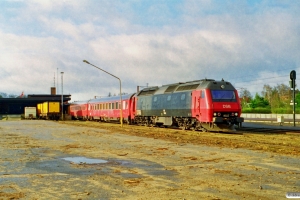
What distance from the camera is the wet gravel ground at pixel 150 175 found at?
754cm

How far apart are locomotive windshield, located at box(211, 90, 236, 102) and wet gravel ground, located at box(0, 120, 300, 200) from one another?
1178 cm

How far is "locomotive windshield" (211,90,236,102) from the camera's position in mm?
25688

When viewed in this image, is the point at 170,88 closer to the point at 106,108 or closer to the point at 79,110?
the point at 106,108

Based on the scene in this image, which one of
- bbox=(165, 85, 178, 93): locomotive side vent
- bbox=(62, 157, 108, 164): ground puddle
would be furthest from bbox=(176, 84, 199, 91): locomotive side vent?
bbox=(62, 157, 108, 164): ground puddle

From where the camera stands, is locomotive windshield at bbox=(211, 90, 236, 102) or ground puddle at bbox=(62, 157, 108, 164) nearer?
ground puddle at bbox=(62, 157, 108, 164)

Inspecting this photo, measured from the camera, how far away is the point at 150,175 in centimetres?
958

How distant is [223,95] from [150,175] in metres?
17.5

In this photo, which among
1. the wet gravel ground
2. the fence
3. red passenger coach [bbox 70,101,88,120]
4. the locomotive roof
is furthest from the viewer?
red passenger coach [bbox 70,101,88,120]

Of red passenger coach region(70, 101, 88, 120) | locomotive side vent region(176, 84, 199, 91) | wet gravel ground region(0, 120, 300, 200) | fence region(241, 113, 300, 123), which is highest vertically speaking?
locomotive side vent region(176, 84, 199, 91)

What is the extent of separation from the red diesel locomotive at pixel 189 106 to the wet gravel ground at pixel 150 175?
11393 millimetres

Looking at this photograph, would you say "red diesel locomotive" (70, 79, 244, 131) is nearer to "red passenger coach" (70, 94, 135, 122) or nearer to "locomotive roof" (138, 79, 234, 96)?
"locomotive roof" (138, 79, 234, 96)

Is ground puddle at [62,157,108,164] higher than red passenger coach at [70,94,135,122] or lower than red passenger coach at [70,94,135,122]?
lower

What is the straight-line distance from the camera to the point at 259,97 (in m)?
104

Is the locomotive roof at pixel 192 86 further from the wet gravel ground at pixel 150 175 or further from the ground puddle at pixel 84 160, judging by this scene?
the ground puddle at pixel 84 160
